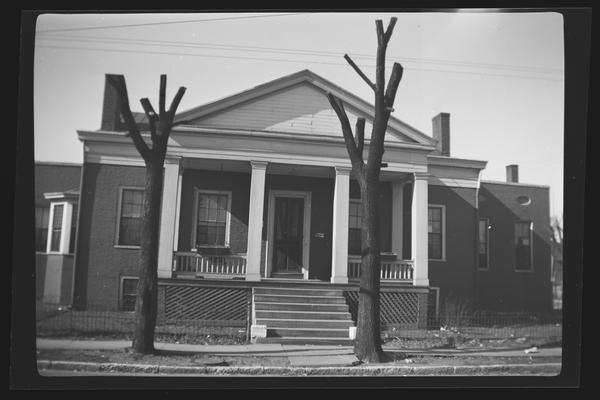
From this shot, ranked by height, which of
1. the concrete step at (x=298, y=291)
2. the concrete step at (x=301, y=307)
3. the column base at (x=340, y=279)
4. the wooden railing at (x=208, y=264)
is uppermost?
the wooden railing at (x=208, y=264)

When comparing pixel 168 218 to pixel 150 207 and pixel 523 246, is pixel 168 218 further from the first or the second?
pixel 523 246

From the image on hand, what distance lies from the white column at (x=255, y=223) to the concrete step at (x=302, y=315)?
31.2 inches

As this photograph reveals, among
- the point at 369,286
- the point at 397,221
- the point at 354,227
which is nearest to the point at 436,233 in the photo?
the point at 397,221

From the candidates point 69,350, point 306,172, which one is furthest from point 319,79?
point 69,350

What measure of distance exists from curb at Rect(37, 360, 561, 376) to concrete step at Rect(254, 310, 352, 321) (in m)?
1.69

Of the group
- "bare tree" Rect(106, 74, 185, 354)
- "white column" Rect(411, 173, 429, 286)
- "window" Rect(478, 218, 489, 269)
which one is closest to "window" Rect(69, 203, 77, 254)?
"bare tree" Rect(106, 74, 185, 354)

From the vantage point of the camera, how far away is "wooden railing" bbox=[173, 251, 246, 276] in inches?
379

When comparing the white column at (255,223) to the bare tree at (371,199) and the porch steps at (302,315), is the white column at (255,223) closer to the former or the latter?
the porch steps at (302,315)

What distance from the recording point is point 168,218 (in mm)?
9422

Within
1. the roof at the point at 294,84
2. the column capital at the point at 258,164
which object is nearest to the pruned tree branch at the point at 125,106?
the roof at the point at 294,84

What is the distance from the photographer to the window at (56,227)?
7739 millimetres

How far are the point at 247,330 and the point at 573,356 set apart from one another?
17.5 feet

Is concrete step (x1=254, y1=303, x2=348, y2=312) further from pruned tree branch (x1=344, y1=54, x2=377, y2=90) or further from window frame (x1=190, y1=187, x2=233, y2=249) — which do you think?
pruned tree branch (x1=344, y1=54, x2=377, y2=90)

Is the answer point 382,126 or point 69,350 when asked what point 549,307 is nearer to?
point 382,126
